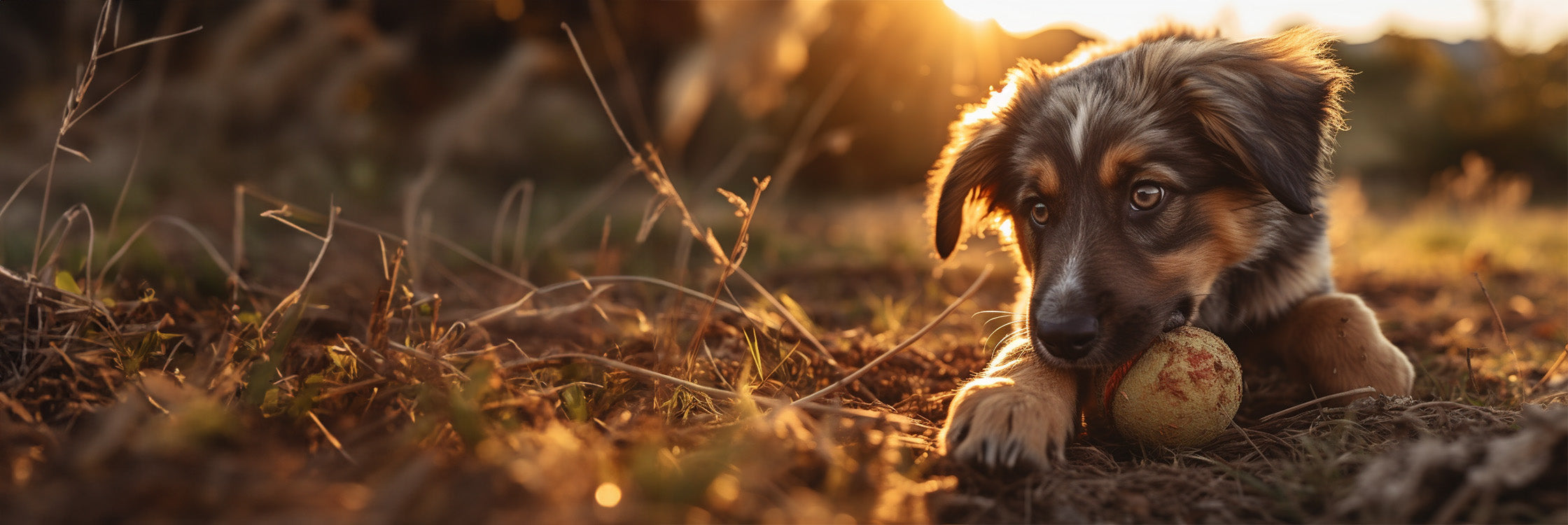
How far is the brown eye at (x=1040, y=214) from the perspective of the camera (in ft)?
8.95

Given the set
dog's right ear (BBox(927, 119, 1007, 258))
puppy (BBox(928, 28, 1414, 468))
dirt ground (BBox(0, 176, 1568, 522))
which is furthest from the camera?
dog's right ear (BBox(927, 119, 1007, 258))

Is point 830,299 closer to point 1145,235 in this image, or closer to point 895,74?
point 1145,235

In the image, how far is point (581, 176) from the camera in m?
9.99

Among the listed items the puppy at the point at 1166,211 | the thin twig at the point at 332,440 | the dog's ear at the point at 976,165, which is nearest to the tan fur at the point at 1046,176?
the puppy at the point at 1166,211

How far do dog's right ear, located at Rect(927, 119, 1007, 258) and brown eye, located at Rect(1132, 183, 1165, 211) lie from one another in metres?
0.52

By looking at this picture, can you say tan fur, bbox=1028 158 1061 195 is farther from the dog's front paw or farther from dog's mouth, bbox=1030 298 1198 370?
the dog's front paw

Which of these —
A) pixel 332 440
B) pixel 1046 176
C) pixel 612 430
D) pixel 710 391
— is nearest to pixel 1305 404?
pixel 1046 176

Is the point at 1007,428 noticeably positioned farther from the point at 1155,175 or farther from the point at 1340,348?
the point at 1340,348

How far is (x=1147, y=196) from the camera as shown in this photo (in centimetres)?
254

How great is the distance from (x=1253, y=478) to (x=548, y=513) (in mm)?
1411

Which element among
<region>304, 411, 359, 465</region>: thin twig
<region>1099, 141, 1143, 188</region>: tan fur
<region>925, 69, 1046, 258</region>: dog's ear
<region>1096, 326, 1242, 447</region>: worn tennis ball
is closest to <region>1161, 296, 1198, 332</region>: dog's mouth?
<region>1096, 326, 1242, 447</region>: worn tennis ball

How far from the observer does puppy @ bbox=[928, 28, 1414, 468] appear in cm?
231

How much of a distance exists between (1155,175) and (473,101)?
6.15 meters

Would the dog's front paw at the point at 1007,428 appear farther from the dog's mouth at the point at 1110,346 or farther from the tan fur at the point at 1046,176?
the tan fur at the point at 1046,176
